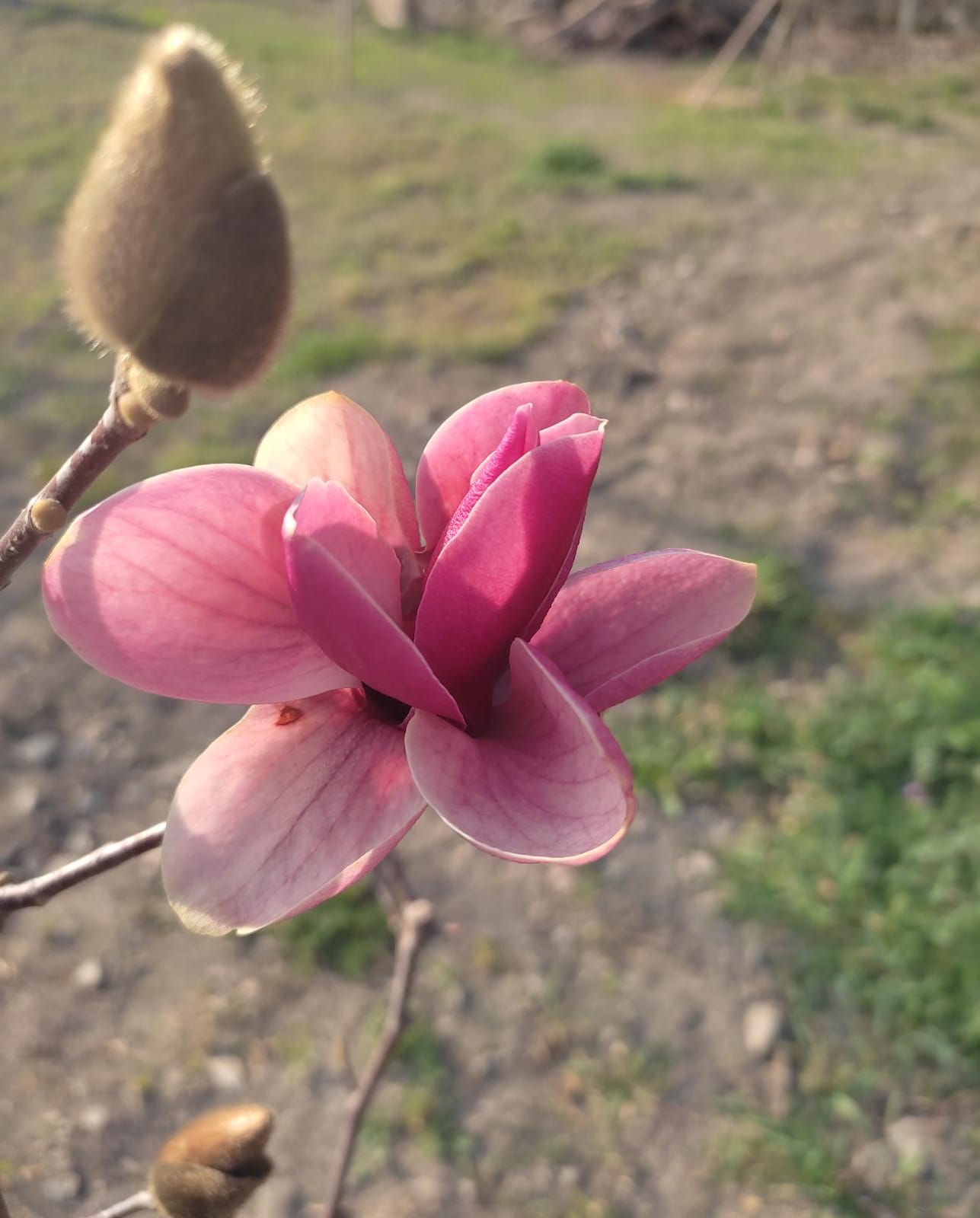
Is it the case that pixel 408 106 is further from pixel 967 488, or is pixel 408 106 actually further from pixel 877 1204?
pixel 877 1204

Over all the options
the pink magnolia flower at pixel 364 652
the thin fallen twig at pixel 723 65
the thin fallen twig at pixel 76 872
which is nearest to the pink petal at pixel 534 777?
the pink magnolia flower at pixel 364 652

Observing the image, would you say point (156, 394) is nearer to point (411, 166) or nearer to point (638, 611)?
point (638, 611)

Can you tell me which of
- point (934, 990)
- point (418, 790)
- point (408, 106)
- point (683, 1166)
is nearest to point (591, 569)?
point (418, 790)

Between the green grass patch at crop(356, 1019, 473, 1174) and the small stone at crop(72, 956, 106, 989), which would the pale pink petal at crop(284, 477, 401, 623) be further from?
the small stone at crop(72, 956, 106, 989)

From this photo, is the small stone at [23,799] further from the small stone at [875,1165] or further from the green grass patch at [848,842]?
the small stone at [875,1165]

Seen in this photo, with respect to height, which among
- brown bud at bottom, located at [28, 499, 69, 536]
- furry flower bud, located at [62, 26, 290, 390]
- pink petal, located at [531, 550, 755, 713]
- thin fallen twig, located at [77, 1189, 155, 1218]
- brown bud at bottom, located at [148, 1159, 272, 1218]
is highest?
furry flower bud, located at [62, 26, 290, 390]

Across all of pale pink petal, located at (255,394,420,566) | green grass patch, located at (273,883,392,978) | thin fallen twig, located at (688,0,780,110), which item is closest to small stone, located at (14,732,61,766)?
green grass patch, located at (273,883,392,978)
